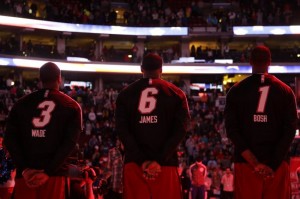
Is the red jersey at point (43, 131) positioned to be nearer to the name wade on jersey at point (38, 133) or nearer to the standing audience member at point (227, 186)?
the name wade on jersey at point (38, 133)

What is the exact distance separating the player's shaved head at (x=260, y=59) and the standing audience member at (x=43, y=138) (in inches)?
67.9

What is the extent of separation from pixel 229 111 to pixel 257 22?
106 feet

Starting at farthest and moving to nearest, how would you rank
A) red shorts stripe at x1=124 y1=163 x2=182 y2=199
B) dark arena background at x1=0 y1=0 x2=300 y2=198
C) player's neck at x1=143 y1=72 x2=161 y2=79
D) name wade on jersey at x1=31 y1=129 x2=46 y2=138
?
dark arena background at x1=0 y1=0 x2=300 y2=198, player's neck at x1=143 y1=72 x2=161 y2=79, name wade on jersey at x1=31 y1=129 x2=46 y2=138, red shorts stripe at x1=124 y1=163 x2=182 y2=199

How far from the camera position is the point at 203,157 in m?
20.1

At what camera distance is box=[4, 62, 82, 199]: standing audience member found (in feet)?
15.2

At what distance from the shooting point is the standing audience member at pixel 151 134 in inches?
Result: 178

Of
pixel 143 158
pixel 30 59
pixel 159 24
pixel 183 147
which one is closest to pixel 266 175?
pixel 143 158

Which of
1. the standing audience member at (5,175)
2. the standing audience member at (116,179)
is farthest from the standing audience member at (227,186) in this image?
the standing audience member at (5,175)

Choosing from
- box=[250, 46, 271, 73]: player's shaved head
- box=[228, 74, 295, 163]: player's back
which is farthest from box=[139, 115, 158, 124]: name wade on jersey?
box=[250, 46, 271, 73]: player's shaved head

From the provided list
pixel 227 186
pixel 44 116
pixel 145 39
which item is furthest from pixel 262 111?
pixel 145 39

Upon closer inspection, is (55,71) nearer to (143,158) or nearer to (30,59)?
(143,158)

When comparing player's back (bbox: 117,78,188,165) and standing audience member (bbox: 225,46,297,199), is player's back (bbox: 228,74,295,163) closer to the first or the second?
standing audience member (bbox: 225,46,297,199)

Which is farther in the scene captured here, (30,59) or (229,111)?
(30,59)

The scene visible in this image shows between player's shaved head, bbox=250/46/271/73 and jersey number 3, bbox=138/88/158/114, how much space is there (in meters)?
0.95
